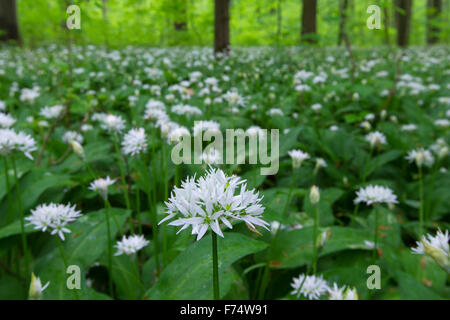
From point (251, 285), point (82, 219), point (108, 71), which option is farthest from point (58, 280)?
point (108, 71)

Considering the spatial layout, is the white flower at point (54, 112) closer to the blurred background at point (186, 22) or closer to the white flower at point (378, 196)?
the white flower at point (378, 196)


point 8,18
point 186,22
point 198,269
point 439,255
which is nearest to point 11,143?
point 198,269

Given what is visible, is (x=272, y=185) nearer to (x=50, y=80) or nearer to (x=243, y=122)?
(x=243, y=122)

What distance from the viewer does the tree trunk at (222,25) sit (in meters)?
8.42

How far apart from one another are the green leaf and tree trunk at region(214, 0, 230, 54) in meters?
7.98

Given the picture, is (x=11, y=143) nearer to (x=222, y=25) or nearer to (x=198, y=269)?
(x=198, y=269)

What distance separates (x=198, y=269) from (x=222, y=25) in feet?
27.6

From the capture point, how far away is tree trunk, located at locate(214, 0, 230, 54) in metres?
8.42

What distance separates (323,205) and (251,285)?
704 millimetres

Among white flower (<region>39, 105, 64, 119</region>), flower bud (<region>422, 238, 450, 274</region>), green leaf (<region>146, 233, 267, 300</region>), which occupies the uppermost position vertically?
white flower (<region>39, 105, 64, 119</region>)

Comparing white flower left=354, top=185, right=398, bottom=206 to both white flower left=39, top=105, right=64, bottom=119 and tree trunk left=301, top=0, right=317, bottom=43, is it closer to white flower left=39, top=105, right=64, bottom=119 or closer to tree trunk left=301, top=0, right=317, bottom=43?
white flower left=39, top=105, right=64, bottom=119

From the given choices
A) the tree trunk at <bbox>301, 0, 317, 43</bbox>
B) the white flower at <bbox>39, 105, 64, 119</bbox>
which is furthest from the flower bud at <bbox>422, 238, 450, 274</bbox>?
the tree trunk at <bbox>301, 0, 317, 43</bbox>

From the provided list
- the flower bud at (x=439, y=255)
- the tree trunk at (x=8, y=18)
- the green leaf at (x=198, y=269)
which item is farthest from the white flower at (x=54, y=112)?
the tree trunk at (x=8, y=18)

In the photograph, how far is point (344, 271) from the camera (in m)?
1.44
